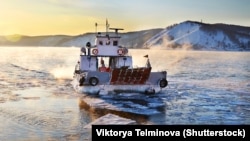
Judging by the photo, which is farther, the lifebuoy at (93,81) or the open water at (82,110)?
the lifebuoy at (93,81)

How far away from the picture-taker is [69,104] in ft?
82.9

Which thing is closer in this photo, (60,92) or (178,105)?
(178,105)

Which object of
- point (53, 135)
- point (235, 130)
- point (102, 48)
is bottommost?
point (53, 135)

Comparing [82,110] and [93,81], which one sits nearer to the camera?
[82,110]

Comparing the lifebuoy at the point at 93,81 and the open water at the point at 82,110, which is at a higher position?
the lifebuoy at the point at 93,81

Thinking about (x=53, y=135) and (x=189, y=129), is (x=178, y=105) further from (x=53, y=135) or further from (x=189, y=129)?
(x=189, y=129)

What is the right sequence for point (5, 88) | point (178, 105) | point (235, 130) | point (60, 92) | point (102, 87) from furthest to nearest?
point (5, 88)
point (60, 92)
point (102, 87)
point (178, 105)
point (235, 130)

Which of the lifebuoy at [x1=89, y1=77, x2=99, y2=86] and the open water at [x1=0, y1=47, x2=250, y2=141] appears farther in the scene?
the lifebuoy at [x1=89, y1=77, x2=99, y2=86]

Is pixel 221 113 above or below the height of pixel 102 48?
below

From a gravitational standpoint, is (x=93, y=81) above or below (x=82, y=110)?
above

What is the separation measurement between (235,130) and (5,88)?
2581cm

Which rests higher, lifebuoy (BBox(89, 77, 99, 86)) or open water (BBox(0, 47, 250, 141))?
lifebuoy (BBox(89, 77, 99, 86))

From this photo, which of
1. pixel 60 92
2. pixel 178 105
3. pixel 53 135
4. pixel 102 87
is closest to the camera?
pixel 53 135

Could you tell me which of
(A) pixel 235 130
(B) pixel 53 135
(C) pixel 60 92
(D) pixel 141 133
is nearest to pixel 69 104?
(C) pixel 60 92
